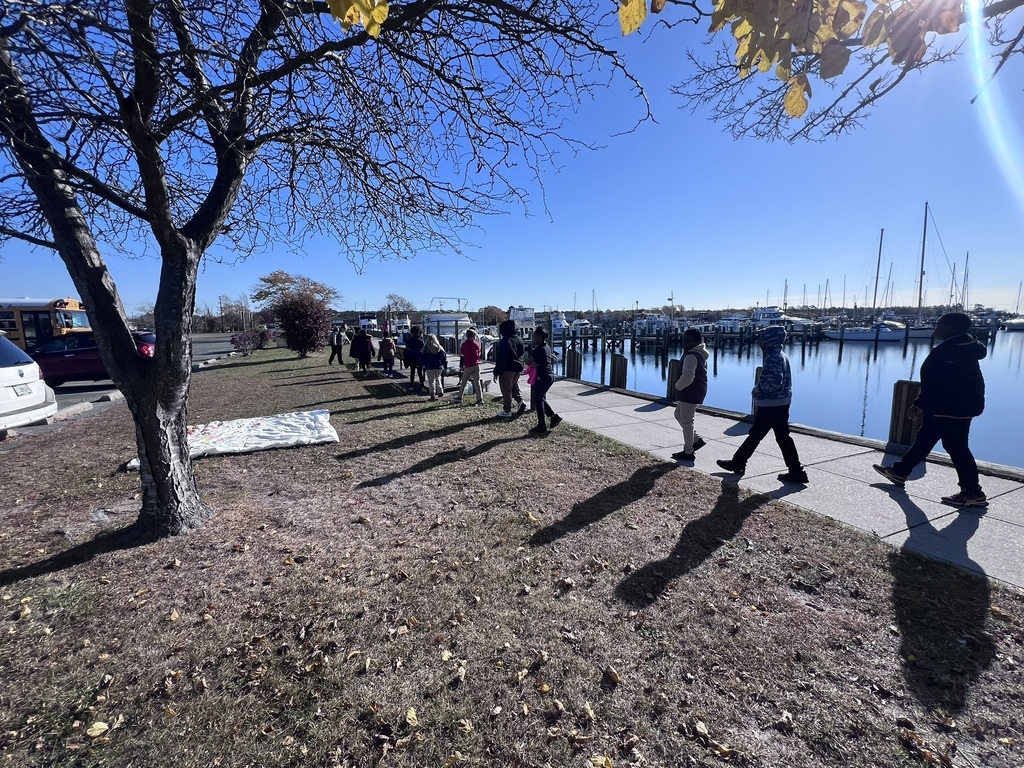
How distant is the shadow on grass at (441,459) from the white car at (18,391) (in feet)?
24.3

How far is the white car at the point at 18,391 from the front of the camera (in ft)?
26.2

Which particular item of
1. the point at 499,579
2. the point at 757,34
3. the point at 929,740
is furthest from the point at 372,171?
the point at 929,740

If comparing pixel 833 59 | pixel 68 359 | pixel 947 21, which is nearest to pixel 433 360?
pixel 833 59

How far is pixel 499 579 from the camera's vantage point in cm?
349

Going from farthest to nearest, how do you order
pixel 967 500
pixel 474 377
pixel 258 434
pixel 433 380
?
pixel 433 380, pixel 474 377, pixel 258 434, pixel 967 500

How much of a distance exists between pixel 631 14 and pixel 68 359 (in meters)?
19.4

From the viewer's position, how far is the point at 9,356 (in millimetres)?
8180

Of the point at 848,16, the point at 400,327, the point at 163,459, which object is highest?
the point at 848,16

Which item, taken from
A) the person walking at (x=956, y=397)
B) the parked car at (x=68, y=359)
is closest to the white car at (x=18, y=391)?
the parked car at (x=68, y=359)

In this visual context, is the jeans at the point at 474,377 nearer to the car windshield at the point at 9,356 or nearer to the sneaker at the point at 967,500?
the sneaker at the point at 967,500

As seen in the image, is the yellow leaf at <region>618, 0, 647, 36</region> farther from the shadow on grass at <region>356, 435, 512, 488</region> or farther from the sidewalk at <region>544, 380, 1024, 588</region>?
the shadow on grass at <region>356, 435, 512, 488</region>

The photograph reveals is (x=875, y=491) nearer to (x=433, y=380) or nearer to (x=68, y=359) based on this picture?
(x=433, y=380)

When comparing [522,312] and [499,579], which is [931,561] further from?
[522,312]

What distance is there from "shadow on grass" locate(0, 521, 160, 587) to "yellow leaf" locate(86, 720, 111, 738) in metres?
2.08
